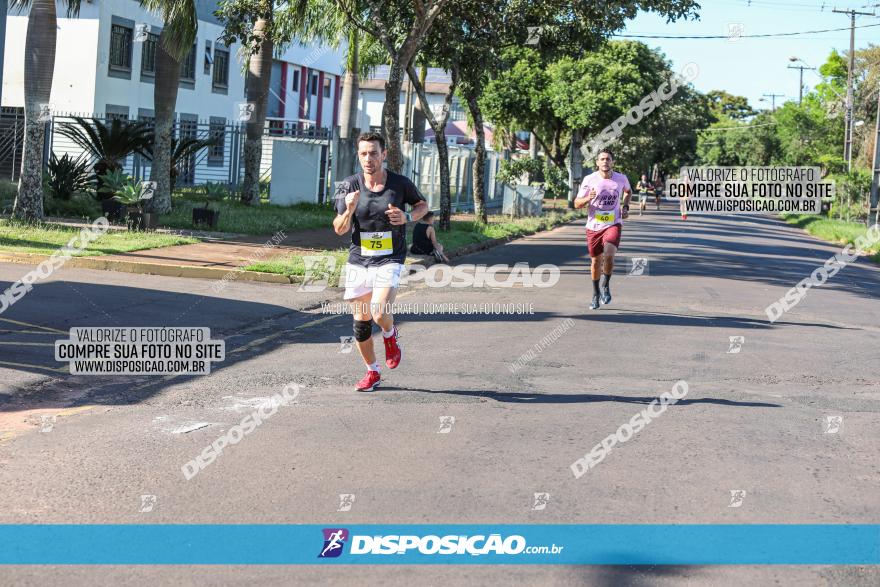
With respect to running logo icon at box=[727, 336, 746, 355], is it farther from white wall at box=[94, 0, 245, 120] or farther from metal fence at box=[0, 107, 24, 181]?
white wall at box=[94, 0, 245, 120]

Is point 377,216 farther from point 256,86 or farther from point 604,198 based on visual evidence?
point 256,86

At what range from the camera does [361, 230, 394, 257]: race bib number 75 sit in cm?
862

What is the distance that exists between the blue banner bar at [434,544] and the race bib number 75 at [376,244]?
3464 mm

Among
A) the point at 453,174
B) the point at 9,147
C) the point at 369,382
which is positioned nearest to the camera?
the point at 369,382

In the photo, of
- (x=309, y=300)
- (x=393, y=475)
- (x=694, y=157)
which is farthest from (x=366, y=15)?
(x=694, y=157)

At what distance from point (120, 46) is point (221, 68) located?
7553 mm

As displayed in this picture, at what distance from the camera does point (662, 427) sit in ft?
26.0

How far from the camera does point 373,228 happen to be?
28.2 feet

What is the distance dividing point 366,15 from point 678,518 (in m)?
23.7

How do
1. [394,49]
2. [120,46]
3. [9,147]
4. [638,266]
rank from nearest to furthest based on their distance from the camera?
[638,266] < [394,49] < [9,147] < [120,46]

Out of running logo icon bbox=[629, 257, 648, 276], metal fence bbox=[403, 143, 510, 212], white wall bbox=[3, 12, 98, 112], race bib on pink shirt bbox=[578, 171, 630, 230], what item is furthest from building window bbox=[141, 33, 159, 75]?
race bib on pink shirt bbox=[578, 171, 630, 230]

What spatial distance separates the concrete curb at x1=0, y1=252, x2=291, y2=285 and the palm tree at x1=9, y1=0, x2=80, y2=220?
Result: 3896 mm

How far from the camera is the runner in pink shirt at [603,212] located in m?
14.8

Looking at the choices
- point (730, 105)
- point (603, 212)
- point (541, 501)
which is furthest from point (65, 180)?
point (730, 105)
